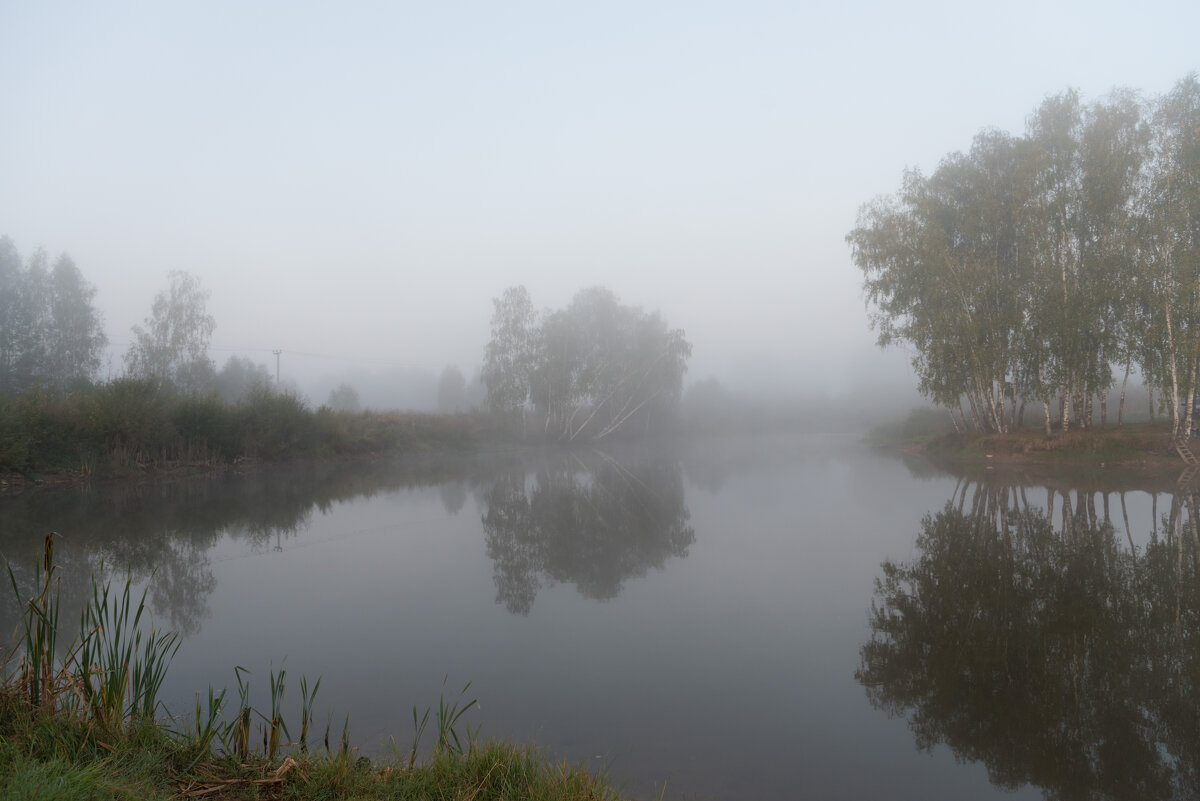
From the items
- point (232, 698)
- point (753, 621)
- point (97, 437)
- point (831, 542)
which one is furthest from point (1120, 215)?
point (97, 437)

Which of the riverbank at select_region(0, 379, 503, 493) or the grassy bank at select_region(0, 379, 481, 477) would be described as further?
the grassy bank at select_region(0, 379, 481, 477)

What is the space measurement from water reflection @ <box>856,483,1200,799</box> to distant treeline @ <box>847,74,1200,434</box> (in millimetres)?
12659

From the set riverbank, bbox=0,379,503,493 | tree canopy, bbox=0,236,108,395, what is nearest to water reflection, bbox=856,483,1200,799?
riverbank, bbox=0,379,503,493

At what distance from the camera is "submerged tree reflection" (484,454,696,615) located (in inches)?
306

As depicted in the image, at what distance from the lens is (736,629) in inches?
229

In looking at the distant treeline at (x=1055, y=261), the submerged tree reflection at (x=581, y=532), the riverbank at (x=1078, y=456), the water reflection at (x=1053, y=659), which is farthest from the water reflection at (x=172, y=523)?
the distant treeline at (x=1055, y=261)

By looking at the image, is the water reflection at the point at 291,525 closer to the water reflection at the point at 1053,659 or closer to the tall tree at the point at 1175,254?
the water reflection at the point at 1053,659

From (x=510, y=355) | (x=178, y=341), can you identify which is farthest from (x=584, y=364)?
(x=178, y=341)

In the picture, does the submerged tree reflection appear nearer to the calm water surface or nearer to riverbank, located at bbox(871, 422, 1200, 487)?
the calm water surface

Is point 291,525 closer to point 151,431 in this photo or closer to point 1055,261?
point 151,431

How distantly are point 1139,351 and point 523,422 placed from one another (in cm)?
3109

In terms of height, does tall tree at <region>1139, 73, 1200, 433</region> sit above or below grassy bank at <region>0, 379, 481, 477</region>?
above

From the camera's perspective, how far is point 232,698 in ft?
14.5

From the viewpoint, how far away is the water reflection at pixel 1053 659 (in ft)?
11.4
